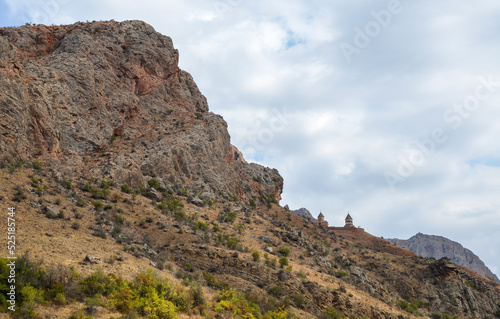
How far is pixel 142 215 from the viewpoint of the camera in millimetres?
31594

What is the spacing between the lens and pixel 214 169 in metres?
51.2

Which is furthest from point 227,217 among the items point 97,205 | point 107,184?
point 97,205

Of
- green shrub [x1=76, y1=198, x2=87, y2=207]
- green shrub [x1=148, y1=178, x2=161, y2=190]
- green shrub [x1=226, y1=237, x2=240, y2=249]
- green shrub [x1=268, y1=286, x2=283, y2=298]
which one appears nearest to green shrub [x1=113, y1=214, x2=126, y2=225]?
green shrub [x1=76, y1=198, x2=87, y2=207]

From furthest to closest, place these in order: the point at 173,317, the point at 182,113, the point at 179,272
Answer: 1. the point at 182,113
2. the point at 179,272
3. the point at 173,317

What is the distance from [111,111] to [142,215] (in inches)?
709

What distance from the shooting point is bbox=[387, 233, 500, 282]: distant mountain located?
163125 millimetres

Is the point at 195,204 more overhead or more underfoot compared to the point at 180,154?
more underfoot

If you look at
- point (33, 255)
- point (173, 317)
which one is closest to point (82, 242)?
point (33, 255)

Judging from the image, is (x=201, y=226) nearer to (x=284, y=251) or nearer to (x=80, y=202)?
(x=284, y=251)

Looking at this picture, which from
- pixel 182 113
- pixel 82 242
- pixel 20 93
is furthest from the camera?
pixel 182 113

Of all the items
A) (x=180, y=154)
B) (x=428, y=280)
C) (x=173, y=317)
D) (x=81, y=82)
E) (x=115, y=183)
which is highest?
(x=81, y=82)

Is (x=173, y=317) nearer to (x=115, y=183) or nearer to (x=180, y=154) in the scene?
(x=115, y=183)

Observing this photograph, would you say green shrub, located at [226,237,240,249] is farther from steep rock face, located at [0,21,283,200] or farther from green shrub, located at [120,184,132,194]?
steep rock face, located at [0,21,283,200]

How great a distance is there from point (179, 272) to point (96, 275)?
736 cm
